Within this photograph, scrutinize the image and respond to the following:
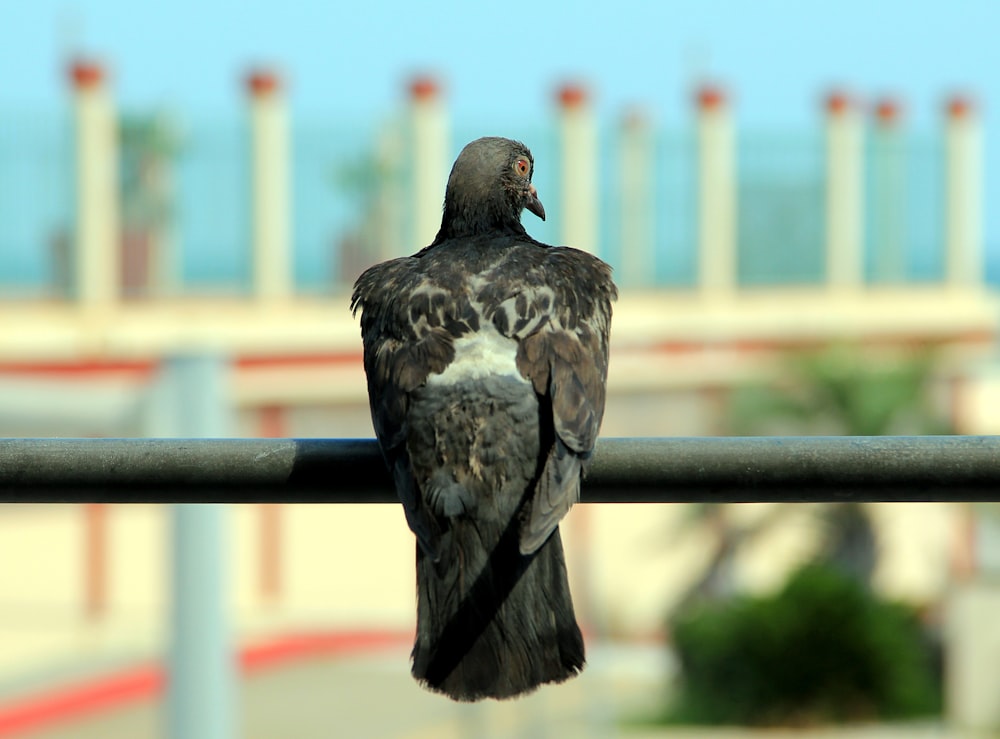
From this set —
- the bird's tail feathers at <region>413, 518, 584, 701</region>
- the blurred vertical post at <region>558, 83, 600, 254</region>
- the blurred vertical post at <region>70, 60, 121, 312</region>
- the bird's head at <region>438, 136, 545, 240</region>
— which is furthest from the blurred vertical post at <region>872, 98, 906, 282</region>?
the bird's tail feathers at <region>413, 518, 584, 701</region>

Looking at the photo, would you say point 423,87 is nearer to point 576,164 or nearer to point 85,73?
point 576,164

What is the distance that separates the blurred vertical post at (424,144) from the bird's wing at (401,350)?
65.3 ft

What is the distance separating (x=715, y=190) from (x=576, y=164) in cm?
276

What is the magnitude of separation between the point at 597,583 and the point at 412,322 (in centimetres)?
2059

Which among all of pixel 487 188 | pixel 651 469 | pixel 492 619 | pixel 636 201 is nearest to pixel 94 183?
pixel 636 201

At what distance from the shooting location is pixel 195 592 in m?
8.85

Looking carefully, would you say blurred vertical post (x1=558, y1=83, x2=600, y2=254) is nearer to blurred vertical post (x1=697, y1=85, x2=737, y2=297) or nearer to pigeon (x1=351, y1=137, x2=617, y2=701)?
blurred vertical post (x1=697, y1=85, x2=737, y2=297)

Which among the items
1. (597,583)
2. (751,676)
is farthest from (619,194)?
(751,676)

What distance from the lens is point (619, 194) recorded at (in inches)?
1009

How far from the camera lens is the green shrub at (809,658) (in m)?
17.6

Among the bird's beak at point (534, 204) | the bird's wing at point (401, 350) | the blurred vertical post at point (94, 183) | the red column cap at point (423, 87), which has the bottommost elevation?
the bird's wing at point (401, 350)

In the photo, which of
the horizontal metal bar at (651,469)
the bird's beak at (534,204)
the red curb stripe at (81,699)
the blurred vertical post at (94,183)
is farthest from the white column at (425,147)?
the horizontal metal bar at (651,469)

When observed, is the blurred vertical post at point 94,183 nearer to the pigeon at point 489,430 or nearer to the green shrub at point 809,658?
the green shrub at point 809,658

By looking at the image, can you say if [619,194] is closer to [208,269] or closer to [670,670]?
[208,269]
